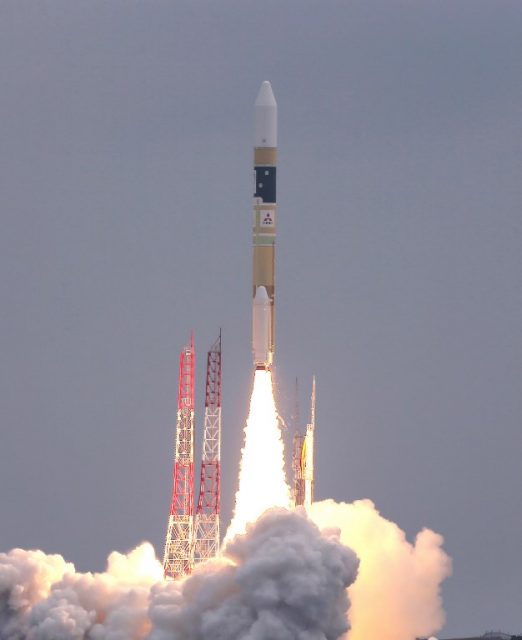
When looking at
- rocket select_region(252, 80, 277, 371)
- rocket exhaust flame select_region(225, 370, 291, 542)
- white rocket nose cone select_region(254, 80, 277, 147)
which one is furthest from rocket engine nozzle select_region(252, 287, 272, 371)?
white rocket nose cone select_region(254, 80, 277, 147)

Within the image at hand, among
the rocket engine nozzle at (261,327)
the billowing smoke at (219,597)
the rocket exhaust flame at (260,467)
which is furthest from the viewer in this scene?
the rocket exhaust flame at (260,467)

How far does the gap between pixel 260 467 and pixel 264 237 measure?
5700mm

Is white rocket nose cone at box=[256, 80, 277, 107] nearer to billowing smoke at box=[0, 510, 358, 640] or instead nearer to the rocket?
the rocket

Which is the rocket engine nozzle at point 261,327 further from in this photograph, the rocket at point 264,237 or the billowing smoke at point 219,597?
the billowing smoke at point 219,597

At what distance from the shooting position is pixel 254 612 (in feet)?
293

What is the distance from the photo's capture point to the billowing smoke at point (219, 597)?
8894 cm

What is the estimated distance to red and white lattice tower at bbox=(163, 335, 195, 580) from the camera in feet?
316

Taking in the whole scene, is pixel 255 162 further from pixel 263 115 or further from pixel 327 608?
pixel 327 608

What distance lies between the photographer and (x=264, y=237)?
94750mm

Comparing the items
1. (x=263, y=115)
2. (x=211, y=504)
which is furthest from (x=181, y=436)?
(x=263, y=115)

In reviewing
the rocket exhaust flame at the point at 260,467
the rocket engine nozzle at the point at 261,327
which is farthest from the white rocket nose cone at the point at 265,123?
the rocket exhaust flame at the point at 260,467

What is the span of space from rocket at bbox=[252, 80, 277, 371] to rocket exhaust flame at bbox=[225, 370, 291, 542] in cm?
122

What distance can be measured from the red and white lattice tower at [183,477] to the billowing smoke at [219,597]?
104 inches

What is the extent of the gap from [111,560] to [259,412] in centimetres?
509
